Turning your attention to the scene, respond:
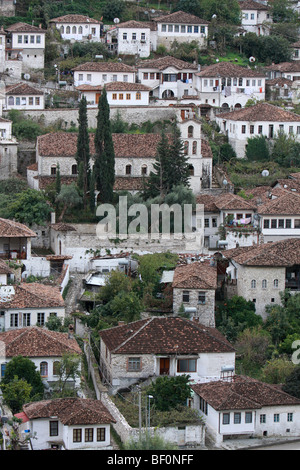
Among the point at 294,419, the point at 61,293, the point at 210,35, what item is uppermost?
the point at 210,35

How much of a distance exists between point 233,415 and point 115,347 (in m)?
5.63

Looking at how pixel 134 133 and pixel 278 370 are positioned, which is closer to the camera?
pixel 278 370

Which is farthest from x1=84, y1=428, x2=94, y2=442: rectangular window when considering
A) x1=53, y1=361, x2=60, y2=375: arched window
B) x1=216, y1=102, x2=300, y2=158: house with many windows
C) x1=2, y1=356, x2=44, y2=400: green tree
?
x1=216, y1=102, x2=300, y2=158: house with many windows

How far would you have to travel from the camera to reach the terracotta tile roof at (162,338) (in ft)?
154

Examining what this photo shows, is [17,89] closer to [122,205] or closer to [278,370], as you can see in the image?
[122,205]

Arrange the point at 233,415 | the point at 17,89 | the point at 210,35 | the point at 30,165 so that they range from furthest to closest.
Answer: the point at 210,35, the point at 17,89, the point at 30,165, the point at 233,415

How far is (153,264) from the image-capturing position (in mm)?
56156

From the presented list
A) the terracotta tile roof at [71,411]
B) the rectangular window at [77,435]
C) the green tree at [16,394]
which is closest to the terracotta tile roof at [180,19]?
the green tree at [16,394]

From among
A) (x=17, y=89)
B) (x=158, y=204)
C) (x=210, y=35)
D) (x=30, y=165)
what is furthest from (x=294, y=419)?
(x=210, y=35)

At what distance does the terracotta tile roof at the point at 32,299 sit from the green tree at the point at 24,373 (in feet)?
16.4

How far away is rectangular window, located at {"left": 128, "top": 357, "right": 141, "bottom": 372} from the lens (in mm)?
46875

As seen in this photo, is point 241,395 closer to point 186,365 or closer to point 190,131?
point 186,365

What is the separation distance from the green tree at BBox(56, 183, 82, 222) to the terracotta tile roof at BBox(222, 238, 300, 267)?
7989mm

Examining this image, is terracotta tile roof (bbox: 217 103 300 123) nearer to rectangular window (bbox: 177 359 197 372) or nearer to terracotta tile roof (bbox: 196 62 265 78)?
terracotta tile roof (bbox: 196 62 265 78)
